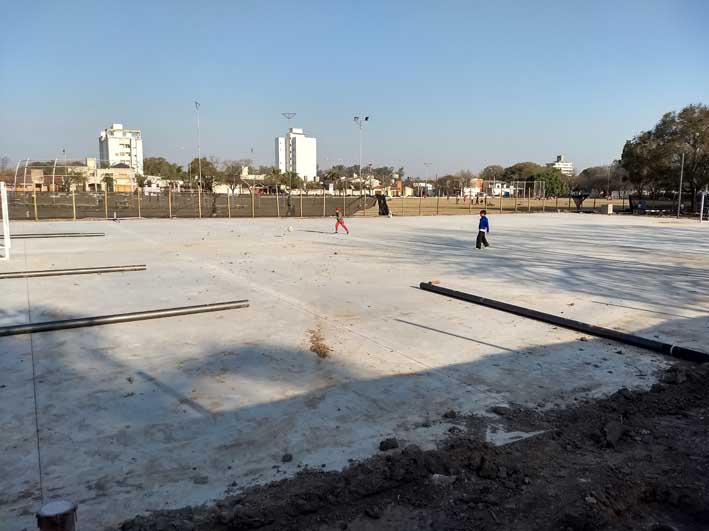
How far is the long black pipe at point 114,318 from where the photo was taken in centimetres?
692

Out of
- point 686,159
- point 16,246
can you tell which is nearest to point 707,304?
point 16,246

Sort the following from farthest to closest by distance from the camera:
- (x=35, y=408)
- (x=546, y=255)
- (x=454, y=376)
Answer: (x=546, y=255) → (x=454, y=376) → (x=35, y=408)

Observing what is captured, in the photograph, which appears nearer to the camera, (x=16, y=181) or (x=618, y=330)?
(x=618, y=330)

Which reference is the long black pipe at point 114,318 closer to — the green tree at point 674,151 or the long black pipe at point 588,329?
the long black pipe at point 588,329

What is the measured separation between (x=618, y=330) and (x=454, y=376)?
3.20 meters

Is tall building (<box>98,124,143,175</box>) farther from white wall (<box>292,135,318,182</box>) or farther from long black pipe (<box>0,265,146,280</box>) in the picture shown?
long black pipe (<box>0,265,146,280</box>)

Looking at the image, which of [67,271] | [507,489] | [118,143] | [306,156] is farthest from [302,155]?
→ [507,489]

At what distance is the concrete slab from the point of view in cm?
377

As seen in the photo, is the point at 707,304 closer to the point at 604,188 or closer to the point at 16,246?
the point at 16,246

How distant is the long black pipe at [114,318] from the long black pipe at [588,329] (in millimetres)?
3761

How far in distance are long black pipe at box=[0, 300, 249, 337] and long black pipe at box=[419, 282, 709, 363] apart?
12.3 feet

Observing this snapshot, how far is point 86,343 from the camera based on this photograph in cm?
663

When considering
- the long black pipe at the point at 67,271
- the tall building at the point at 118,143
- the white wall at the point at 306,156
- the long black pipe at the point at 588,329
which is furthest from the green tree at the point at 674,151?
the white wall at the point at 306,156

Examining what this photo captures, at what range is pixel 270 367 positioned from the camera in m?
5.84
